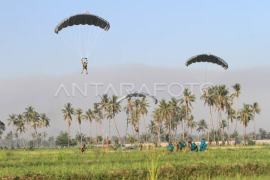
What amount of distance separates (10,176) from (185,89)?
74.9 meters

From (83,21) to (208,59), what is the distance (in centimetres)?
1670

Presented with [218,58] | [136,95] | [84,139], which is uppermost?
[218,58]

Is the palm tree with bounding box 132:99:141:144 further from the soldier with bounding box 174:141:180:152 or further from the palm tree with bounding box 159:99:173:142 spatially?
the soldier with bounding box 174:141:180:152

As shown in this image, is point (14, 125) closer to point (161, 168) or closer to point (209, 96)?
point (209, 96)

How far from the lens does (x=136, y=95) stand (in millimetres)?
50812

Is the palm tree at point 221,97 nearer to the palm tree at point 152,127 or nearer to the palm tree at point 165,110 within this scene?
the palm tree at point 165,110

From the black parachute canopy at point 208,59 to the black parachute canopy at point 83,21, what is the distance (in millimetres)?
12767

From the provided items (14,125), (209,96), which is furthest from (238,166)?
(14,125)

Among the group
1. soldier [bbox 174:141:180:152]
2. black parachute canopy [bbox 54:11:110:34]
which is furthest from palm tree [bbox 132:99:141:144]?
soldier [bbox 174:141:180:152]

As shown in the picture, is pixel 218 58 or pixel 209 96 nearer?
pixel 218 58

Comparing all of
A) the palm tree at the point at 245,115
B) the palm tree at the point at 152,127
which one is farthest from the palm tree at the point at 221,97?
the palm tree at the point at 152,127

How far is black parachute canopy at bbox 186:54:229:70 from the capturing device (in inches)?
1563

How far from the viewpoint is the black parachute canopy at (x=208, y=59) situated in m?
39.7

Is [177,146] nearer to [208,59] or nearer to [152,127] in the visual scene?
[208,59]
